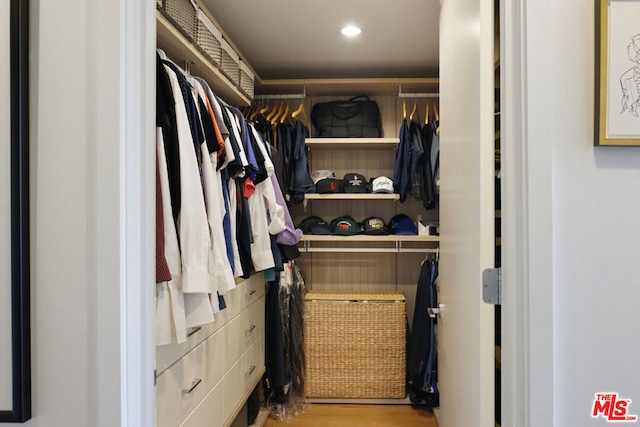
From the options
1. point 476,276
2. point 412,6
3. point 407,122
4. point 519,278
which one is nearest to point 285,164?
point 407,122

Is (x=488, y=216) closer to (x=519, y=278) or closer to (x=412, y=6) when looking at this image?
(x=519, y=278)

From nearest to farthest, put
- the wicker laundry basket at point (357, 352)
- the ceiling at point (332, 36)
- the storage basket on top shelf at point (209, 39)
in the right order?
the storage basket on top shelf at point (209, 39) → the ceiling at point (332, 36) → the wicker laundry basket at point (357, 352)

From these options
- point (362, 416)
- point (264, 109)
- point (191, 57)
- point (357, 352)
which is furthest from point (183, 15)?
point (362, 416)

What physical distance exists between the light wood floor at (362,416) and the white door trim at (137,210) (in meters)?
1.99

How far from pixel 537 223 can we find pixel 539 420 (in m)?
0.42

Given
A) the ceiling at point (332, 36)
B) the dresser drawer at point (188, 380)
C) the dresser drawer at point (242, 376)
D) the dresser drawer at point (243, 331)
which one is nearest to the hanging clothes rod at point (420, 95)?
the ceiling at point (332, 36)

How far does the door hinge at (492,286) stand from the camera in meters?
0.99

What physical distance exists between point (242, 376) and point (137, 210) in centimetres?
163

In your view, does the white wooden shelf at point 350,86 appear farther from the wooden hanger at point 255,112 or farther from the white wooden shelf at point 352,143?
the white wooden shelf at point 352,143

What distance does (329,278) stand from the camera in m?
3.38

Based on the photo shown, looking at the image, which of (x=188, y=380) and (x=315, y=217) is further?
(x=315, y=217)

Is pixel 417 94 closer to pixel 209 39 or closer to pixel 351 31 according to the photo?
pixel 351 31

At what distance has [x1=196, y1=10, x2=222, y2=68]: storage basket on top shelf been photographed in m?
1.80

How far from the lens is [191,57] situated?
1809 mm
